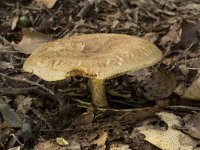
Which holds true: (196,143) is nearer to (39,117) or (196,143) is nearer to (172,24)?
(39,117)

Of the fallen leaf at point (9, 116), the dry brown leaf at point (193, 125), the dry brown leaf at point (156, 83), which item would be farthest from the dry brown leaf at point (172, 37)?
the fallen leaf at point (9, 116)

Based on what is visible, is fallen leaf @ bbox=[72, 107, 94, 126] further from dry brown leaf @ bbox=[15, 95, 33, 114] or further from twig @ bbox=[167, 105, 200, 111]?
twig @ bbox=[167, 105, 200, 111]

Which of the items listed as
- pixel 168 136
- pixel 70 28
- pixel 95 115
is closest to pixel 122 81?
pixel 95 115

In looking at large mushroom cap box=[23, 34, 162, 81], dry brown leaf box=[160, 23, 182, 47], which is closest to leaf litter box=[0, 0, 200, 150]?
dry brown leaf box=[160, 23, 182, 47]

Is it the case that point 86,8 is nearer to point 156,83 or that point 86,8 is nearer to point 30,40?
point 30,40

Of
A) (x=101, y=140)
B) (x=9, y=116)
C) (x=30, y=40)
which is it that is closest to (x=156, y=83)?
(x=101, y=140)

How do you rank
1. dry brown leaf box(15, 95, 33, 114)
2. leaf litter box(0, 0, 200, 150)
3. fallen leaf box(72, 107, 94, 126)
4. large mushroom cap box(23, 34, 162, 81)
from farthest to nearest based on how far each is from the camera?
1. dry brown leaf box(15, 95, 33, 114)
2. fallen leaf box(72, 107, 94, 126)
3. leaf litter box(0, 0, 200, 150)
4. large mushroom cap box(23, 34, 162, 81)
